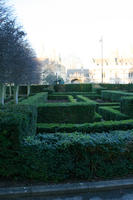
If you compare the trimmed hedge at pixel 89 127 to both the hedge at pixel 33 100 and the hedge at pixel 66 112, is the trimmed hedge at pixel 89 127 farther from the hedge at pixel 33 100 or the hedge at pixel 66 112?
the hedge at pixel 66 112

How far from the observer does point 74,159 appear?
303 cm

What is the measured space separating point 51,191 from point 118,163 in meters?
1.35

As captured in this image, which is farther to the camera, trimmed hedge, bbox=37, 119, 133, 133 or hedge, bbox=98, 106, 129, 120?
hedge, bbox=98, 106, 129, 120

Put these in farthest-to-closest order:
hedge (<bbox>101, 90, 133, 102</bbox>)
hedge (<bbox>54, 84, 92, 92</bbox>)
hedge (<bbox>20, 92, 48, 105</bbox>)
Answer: hedge (<bbox>54, 84, 92, 92</bbox>) → hedge (<bbox>101, 90, 133, 102</bbox>) → hedge (<bbox>20, 92, 48, 105</bbox>)

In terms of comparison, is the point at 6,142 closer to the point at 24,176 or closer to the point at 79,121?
the point at 24,176

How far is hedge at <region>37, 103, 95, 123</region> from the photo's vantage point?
8062 millimetres

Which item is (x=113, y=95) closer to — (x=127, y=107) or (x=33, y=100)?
(x=127, y=107)

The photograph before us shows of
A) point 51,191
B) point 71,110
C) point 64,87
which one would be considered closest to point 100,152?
point 51,191

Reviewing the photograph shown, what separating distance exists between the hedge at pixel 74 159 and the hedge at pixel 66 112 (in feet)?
16.2

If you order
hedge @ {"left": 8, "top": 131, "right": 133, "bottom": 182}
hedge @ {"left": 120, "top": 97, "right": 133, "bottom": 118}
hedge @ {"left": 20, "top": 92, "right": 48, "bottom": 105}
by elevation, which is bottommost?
hedge @ {"left": 8, "top": 131, "right": 133, "bottom": 182}

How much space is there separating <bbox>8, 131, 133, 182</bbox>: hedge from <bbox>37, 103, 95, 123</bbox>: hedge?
4938 millimetres

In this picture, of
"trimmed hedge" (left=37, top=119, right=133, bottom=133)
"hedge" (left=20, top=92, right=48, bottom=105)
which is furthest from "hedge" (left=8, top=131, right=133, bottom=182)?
"hedge" (left=20, top=92, right=48, bottom=105)

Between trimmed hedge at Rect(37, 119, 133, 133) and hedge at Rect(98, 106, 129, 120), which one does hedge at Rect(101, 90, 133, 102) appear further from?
trimmed hedge at Rect(37, 119, 133, 133)

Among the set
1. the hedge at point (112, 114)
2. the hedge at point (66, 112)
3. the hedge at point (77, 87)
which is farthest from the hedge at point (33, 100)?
the hedge at point (77, 87)
